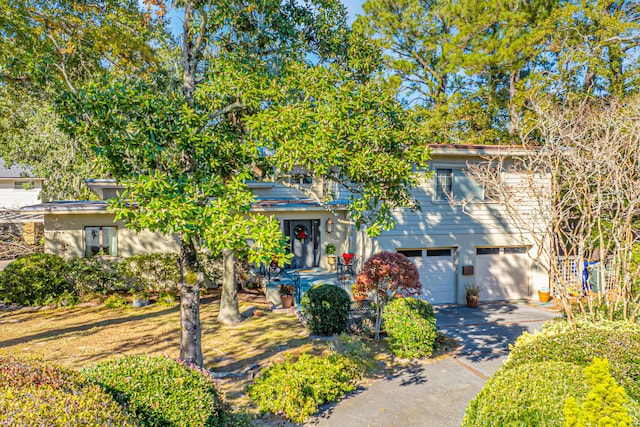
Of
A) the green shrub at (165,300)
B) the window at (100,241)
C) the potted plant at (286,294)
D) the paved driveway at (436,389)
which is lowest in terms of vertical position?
the paved driveway at (436,389)

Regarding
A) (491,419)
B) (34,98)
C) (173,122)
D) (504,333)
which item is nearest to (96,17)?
(34,98)

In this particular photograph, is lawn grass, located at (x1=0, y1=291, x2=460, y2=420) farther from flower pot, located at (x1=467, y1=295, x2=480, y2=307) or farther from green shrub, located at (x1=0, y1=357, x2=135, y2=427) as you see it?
flower pot, located at (x1=467, y1=295, x2=480, y2=307)

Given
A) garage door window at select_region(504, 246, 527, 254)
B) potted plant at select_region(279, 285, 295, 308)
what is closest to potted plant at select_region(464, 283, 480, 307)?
garage door window at select_region(504, 246, 527, 254)

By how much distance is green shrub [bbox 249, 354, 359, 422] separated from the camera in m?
6.88

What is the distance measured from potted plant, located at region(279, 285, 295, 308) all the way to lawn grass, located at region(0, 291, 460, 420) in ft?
1.95

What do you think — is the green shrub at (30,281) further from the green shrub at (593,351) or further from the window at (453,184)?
the green shrub at (593,351)

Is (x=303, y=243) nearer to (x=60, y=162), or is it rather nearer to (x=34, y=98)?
(x=34, y=98)

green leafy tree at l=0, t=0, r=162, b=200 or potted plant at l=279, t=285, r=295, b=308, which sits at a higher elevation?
green leafy tree at l=0, t=0, r=162, b=200

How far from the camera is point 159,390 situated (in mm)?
4727

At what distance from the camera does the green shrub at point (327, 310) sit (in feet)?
36.8

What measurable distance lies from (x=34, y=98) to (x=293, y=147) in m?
11.2

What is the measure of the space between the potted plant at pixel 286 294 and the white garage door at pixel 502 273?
25.9ft

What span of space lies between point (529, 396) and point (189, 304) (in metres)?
6.04

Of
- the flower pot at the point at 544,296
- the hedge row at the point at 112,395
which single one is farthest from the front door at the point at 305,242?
the hedge row at the point at 112,395
